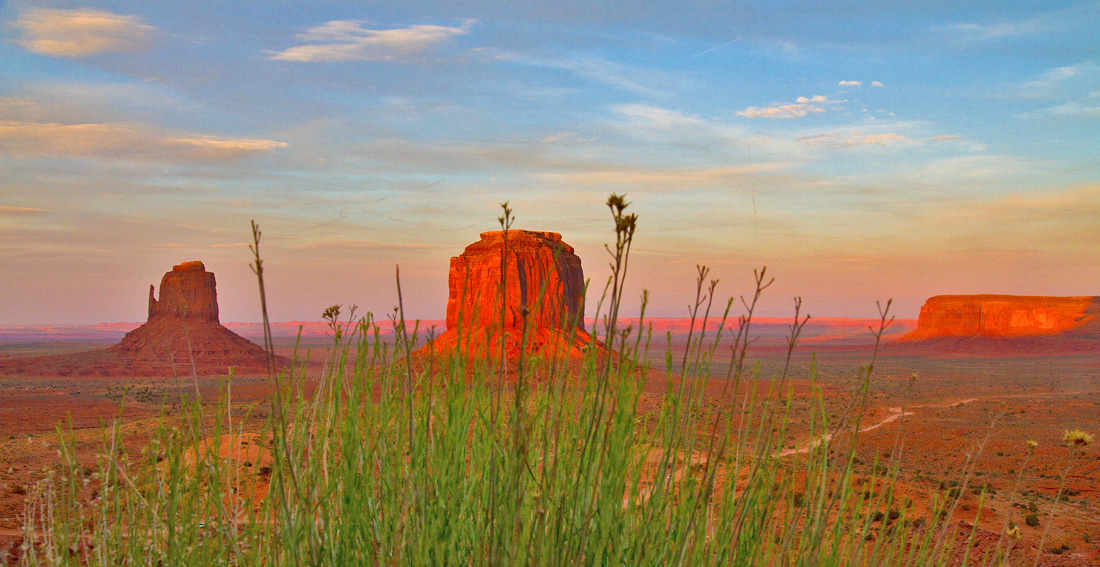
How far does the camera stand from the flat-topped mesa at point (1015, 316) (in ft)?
384

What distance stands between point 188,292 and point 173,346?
11.4m

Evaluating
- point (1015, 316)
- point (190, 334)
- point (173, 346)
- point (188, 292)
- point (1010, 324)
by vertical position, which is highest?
point (188, 292)

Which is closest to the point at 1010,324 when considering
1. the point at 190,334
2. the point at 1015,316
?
the point at 1015,316

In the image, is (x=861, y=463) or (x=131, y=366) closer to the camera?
(x=861, y=463)

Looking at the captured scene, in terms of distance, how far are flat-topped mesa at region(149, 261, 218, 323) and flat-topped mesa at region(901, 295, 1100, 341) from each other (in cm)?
11027

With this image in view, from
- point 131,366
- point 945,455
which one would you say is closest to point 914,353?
point 945,455

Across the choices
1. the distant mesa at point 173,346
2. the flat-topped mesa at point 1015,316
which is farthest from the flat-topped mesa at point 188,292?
the flat-topped mesa at point 1015,316

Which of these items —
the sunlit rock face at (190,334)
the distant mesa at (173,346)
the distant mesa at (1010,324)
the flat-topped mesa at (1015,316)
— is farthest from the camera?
the flat-topped mesa at (1015,316)

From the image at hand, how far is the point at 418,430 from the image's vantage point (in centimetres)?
235

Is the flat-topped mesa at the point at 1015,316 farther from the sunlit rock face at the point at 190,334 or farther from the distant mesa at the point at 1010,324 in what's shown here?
the sunlit rock face at the point at 190,334

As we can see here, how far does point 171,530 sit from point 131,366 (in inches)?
3037

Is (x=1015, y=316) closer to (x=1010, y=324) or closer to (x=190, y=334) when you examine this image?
(x=1010, y=324)

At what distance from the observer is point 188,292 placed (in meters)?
78.1

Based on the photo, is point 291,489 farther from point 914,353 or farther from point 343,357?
point 914,353
